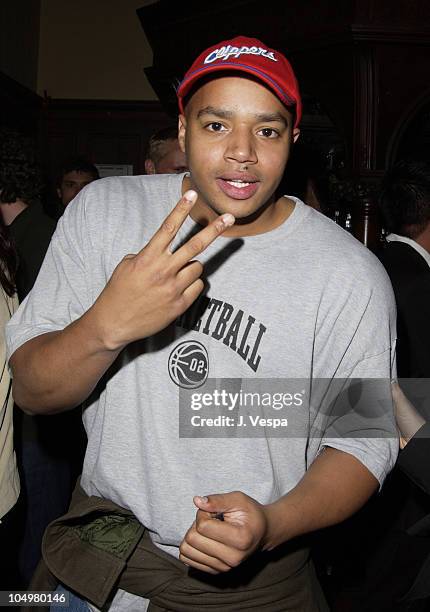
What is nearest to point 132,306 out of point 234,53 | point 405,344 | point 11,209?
point 234,53

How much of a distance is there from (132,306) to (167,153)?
2.00 m

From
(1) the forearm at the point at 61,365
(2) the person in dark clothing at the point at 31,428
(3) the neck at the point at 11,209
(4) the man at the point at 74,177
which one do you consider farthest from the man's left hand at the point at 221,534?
(4) the man at the point at 74,177

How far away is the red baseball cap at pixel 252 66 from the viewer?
121cm

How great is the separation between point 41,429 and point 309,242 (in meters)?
1.50

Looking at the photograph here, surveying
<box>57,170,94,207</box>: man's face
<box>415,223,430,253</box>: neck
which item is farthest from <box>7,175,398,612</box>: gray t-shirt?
<box>57,170,94,207</box>: man's face

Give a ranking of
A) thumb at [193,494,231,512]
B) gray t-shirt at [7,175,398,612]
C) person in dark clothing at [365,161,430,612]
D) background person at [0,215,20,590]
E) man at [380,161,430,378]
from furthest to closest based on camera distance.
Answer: man at [380,161,430,378] → person in dark clothing at [365,161,430,612] → background person at [0,215,20,590] → gray t-shirt at [7,175,398,612] → thumb at [193,494,231,512]

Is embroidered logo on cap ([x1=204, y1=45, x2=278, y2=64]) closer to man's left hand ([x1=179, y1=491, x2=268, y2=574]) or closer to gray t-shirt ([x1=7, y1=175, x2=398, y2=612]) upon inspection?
gray t-shirt ([x1=7, y1=175, x2=398, y2=612])

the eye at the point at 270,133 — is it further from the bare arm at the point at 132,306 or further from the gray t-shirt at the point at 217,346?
the bare arm at the point at 132,306

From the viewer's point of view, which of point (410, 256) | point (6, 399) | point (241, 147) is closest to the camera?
point (241, 147)

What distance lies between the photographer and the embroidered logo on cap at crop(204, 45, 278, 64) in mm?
1245

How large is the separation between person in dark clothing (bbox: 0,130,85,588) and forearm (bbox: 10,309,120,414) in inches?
38.9

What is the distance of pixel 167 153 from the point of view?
2904 millimetres

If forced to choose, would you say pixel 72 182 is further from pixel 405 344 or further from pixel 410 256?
pixel 405 344

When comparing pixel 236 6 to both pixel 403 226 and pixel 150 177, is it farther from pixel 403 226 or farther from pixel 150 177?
pixel 150 177
